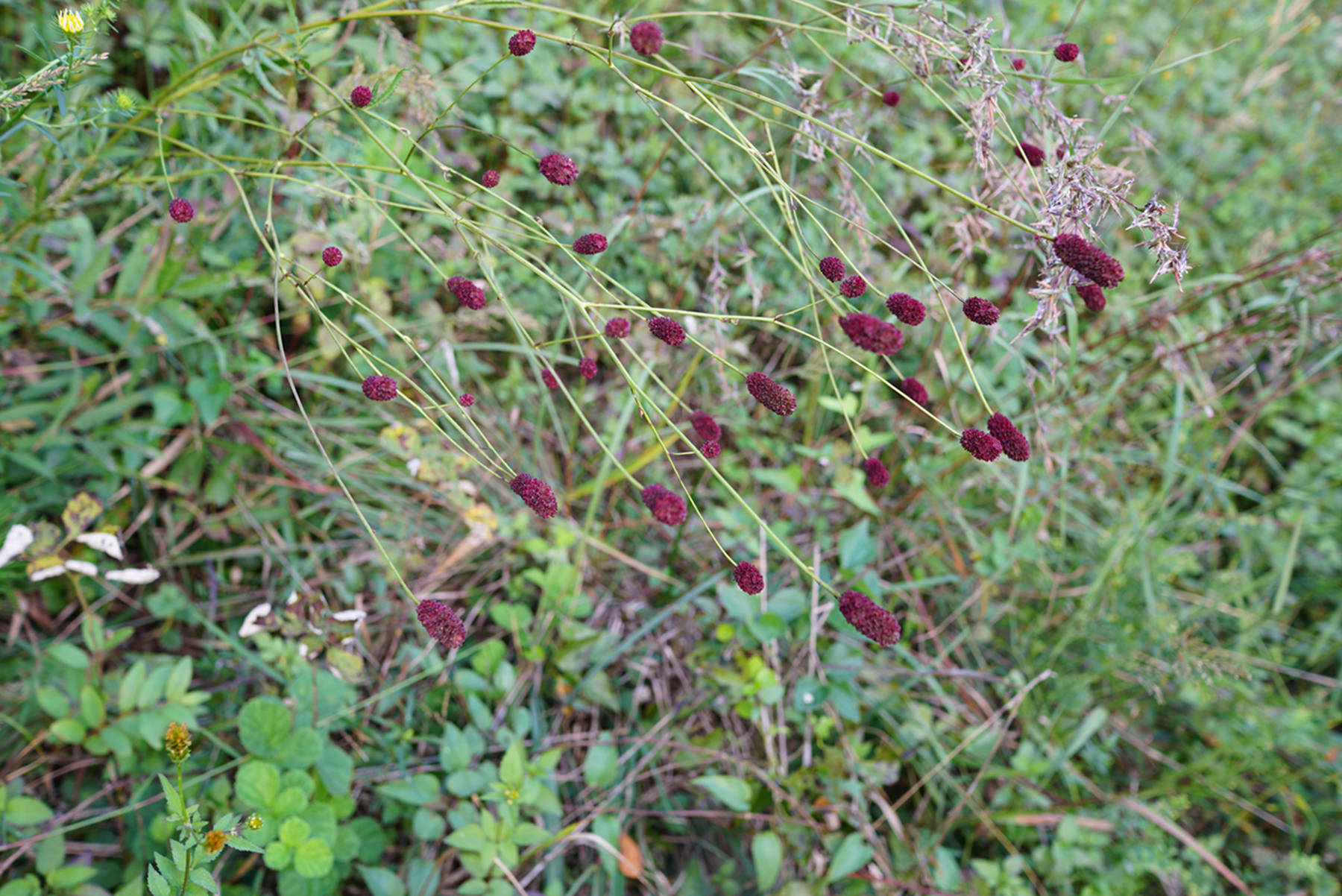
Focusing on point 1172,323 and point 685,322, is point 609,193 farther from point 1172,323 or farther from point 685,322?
point 1172,323

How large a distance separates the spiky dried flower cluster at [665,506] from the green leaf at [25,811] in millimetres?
1194

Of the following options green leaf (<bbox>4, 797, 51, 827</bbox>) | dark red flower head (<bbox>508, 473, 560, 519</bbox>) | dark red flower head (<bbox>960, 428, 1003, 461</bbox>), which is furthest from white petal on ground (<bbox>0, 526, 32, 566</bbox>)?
dark red flower head (<bbox>960, 428, 1003, 461</bbox>)

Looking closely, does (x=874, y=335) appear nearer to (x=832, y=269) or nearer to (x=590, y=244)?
(x=832, y=269)

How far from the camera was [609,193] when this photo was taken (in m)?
2.47

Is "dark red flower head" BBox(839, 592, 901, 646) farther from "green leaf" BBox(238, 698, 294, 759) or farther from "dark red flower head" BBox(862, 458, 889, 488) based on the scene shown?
"green leaf" BBox(238, 698, 294, 759)

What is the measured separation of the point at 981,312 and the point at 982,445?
173 millimetres

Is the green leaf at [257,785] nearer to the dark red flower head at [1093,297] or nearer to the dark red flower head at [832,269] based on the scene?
the dark red flower head at [832,269]

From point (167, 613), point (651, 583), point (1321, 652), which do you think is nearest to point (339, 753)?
point (167, 613)

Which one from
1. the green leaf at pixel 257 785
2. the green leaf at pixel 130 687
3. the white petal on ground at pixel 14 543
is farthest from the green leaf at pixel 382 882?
the white petal on ground at pixel 14 543

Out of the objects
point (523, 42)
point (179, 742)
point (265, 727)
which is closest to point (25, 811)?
point (265, 727)

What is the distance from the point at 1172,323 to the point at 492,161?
6.83 ft

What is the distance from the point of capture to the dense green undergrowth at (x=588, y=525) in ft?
4.66

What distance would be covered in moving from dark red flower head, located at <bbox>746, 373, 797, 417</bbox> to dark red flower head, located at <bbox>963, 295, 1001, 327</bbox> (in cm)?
25

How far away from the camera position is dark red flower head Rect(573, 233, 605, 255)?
103cm
